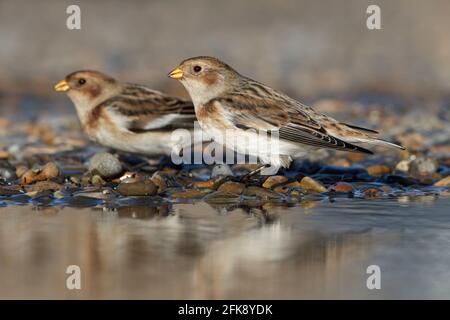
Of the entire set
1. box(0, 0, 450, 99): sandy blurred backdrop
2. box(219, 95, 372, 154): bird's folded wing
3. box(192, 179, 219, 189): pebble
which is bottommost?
box(192, 179, 219, 189): pebble

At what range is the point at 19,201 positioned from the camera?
748cm

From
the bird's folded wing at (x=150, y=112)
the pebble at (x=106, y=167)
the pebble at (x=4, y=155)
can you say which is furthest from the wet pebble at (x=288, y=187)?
the pebble at (x=4, y=155)

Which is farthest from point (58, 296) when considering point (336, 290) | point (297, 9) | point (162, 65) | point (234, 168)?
point (297, 9)

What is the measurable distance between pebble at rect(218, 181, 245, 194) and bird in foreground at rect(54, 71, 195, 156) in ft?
4.20

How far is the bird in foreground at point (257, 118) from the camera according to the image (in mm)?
7910

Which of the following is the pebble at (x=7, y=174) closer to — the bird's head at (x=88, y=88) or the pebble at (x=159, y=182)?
the bird's head at (x=88, y=88)

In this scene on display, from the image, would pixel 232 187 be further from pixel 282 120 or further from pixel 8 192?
pixel 8 192

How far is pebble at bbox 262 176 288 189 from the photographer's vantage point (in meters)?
8.07

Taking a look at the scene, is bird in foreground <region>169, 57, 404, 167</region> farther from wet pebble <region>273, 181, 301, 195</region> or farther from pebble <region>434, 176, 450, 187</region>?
pebble <region>434, 176, 450, 187</region>

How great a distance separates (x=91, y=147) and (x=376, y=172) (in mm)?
3356

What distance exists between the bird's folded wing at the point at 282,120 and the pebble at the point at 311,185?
35cm

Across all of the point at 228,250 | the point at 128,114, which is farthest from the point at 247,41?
the point at 228,250

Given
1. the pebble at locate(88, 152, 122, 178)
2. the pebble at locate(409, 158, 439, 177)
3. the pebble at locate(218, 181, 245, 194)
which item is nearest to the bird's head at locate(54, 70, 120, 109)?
the pebble at locate(88, 152, 122, 178)

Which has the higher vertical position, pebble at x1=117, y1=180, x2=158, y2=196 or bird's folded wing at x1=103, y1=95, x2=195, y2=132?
bird's folded wing at x1=103, y1=95, x2=195, y2=132
